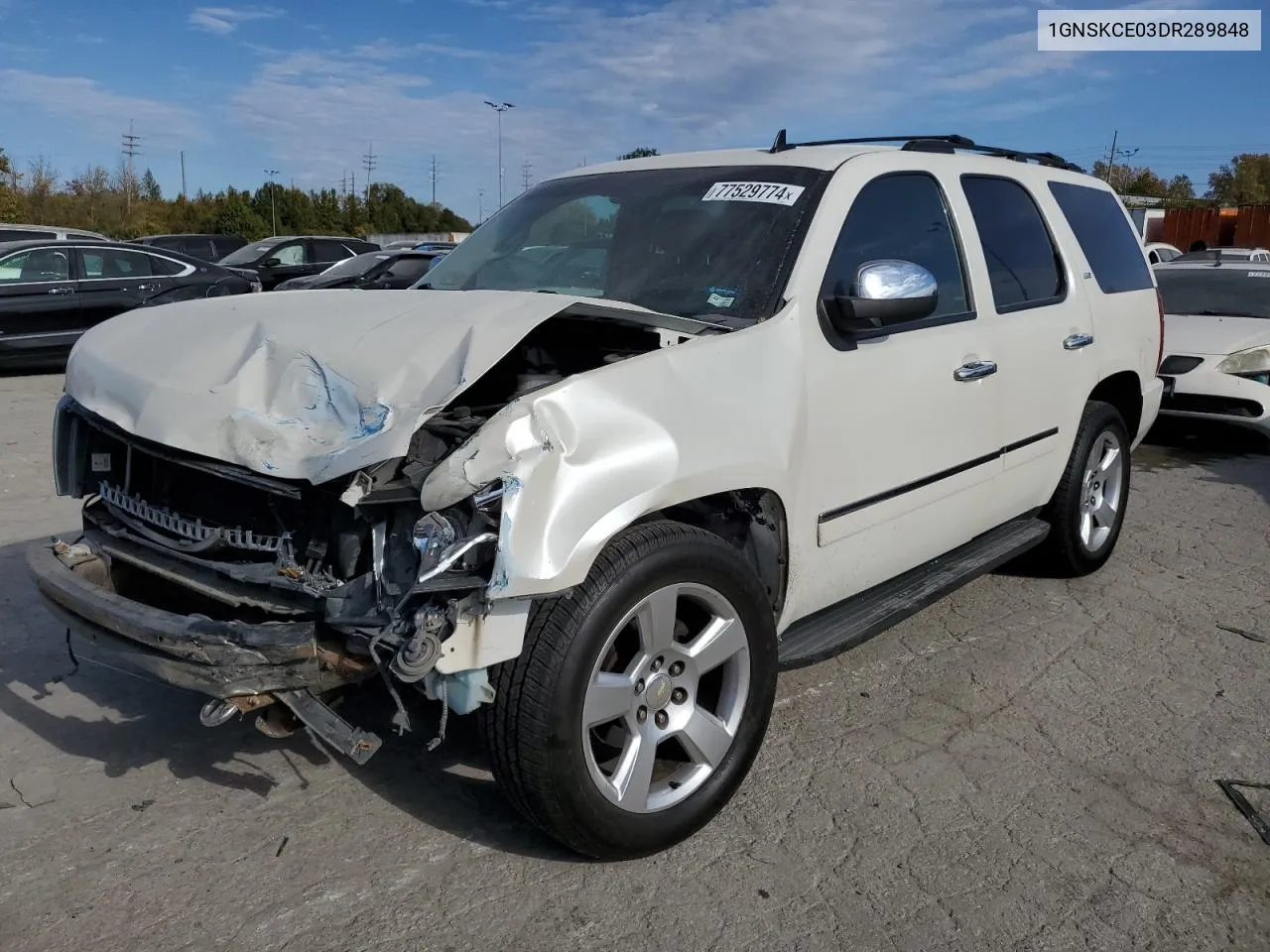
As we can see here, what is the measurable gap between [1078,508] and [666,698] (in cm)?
290

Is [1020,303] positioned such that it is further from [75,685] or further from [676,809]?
[75,685]

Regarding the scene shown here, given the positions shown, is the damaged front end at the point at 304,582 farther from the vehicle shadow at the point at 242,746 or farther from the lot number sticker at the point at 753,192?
the lot number sticker at the point at 753,192

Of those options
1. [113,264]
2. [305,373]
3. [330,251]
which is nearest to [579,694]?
[305,373]

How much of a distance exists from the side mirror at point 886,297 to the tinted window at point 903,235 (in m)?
0.12

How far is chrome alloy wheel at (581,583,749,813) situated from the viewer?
2719 mm

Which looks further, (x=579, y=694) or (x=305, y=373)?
(x=305, y=373)

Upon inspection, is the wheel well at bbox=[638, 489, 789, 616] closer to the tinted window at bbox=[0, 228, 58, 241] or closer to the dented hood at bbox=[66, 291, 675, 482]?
the dented hood at bbox=[66, 291, 675, 482]

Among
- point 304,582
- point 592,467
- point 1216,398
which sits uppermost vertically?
point 592,467

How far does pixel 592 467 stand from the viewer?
2510 mm

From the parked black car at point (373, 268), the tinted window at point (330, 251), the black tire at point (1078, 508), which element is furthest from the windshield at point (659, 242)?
the tinted window at point (330, 251)

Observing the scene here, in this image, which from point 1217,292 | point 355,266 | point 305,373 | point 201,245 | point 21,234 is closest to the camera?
point 305,373

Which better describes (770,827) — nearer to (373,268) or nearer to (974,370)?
(974,370)

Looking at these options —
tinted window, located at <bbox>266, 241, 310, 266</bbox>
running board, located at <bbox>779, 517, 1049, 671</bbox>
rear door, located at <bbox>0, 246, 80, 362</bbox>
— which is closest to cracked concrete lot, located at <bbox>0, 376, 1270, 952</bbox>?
running board, located at <bbox>779, 517, 1049, 671</bbox>

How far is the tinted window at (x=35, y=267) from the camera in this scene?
11734mm
